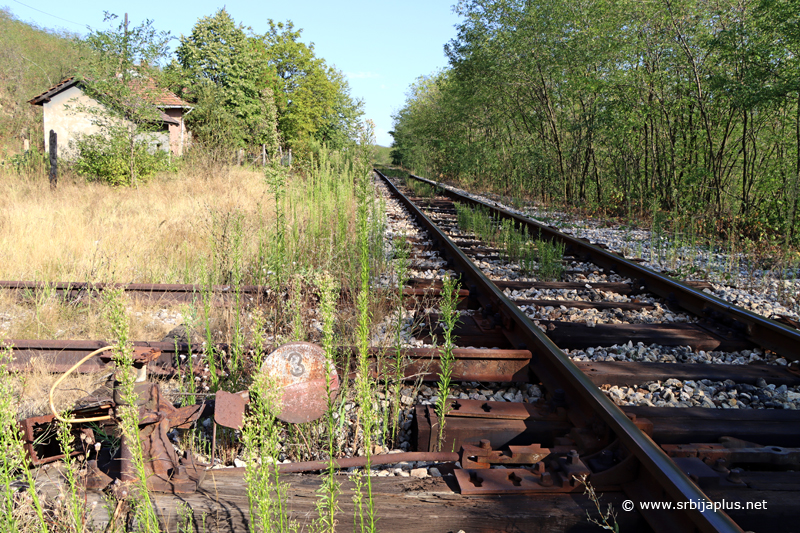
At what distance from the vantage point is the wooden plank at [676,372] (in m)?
2.95

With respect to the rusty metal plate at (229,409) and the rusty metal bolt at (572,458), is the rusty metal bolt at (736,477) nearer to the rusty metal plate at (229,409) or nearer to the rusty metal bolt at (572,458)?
the rusty metal bolt at (572,458)

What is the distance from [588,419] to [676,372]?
103 centimetres

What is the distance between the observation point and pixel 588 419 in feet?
7.74

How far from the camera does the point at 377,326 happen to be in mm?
3705

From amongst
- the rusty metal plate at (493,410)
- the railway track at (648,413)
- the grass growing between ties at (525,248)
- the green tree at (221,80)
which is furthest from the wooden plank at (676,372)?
the green tree at (221,80)

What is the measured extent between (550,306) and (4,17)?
70.4 meters

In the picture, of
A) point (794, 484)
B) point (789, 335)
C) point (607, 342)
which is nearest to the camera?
point (794, 484)

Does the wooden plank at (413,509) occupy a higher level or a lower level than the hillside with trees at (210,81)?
lower

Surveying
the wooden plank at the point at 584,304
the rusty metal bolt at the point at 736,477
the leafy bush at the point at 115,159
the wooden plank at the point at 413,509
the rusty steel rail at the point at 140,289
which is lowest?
the wooden plank at the point at 413,509

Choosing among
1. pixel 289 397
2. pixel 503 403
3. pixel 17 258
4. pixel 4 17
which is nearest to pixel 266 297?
pixel 289 397

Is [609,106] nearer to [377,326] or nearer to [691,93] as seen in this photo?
[691,93]

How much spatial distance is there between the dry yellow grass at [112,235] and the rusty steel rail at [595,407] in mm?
2062

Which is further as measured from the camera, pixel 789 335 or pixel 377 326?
pixel 377 326

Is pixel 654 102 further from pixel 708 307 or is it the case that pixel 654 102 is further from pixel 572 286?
pixel 708 307
